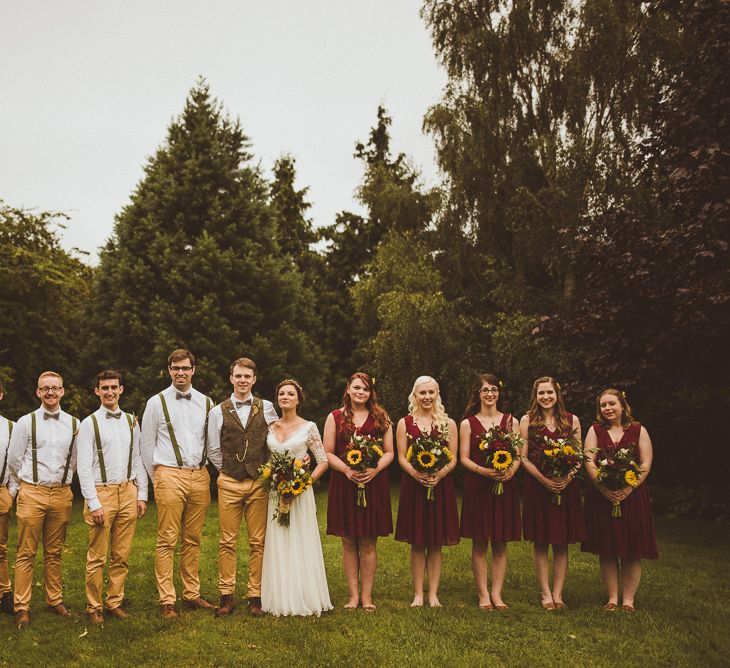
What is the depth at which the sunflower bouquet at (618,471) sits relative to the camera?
6863mm

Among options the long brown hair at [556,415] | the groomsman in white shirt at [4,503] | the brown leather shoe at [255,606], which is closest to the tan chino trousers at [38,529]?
the groomsman in white shirt at [4,503]

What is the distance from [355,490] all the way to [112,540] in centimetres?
247

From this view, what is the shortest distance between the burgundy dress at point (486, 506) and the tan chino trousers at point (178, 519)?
106 inches

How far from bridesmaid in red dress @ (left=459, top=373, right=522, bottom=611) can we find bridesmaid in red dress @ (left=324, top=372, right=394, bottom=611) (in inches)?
33.1

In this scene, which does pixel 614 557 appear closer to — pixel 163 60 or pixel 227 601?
pixel 227 601

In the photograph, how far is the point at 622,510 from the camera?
710cm

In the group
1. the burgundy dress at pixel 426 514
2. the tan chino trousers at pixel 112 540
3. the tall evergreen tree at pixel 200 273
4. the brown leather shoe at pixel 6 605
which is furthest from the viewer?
the tall evergreen tree at pixel 200 273

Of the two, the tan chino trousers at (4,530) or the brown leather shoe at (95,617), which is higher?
the tan chino trousers at (4,530)

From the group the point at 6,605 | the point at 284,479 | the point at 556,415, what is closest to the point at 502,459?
the point at 556,415

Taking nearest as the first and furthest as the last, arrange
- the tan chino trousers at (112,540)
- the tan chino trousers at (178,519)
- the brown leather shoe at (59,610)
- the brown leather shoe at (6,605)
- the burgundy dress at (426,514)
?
the tan chino trousers at (112,540) < the tan chino trousers at (178,519) < the burgundy dress at (426,514) < the brown leather shoe at (59,610) < the brown leather shoe at (6,605)

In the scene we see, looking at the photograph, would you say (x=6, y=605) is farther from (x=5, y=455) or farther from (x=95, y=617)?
(x=5, y=455)

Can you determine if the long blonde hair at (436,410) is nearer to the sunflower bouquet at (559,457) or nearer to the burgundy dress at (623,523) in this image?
the sunflower bouquet at (559,457)

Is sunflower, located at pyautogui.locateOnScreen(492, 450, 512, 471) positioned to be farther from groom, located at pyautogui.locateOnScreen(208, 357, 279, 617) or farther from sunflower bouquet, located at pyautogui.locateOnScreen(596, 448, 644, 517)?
groom, located at pyautogui.locateOnScreen(208, 357, 279, 617)

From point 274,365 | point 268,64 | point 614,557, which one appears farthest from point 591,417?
point 268,64
